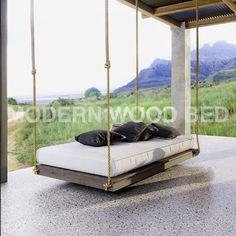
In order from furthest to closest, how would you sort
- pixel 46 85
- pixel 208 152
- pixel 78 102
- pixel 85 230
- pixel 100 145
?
pixel 78 102 < pixel 46 85 < pixel 208 152 < pixel 100 145 < pixel 85 230

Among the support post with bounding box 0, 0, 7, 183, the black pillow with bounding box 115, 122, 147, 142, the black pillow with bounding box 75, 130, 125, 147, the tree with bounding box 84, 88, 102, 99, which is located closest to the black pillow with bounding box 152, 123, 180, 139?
the black pillow with bounding box 115, 122, 147, 142

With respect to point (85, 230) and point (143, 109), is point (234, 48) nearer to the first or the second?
point (143, 109)

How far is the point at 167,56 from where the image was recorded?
941cm

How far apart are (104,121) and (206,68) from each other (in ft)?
13.2

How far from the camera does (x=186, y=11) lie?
5.91 metres

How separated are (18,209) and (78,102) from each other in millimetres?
4823

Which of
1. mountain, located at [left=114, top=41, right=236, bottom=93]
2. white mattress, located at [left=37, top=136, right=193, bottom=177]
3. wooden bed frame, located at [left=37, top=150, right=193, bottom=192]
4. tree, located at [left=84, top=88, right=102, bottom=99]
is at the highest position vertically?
mountain, located at [left=114, top=41, right=236, bottom=93]

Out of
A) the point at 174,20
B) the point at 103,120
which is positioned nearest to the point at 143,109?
the point at 103,120

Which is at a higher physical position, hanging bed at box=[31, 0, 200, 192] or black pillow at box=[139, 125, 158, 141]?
black pillow at box=[139, 125, 158, 141]

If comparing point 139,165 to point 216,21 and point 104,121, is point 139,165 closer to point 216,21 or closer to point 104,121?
point 104,121

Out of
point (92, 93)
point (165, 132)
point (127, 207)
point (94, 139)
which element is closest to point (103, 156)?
point (94, 139)

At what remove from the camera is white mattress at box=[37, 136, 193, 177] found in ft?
9.28

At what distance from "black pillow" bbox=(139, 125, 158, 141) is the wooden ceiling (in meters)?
2.25

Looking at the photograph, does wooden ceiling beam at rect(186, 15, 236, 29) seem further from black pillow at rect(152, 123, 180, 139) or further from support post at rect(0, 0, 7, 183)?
support post at rect(0, 0, 7, 183)
